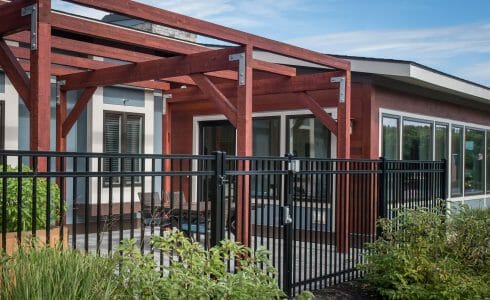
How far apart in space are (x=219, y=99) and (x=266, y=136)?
4.17 metres

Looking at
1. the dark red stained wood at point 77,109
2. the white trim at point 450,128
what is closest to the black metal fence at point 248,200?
the dark red stained wood at point 77,109

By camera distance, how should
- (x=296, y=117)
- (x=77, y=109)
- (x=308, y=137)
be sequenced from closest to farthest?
(x=77, y=109), (x=308, y=137), (x=296, y=117)

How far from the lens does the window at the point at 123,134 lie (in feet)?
34.2

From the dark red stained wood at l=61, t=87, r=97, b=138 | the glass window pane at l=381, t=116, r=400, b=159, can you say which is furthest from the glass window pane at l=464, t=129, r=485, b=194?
the dark red stained wood at l=61, t=87, r=97, b=138

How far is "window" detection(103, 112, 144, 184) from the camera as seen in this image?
10414mm

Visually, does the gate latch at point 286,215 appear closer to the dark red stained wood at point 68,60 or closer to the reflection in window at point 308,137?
the reflection in window at point 308,137

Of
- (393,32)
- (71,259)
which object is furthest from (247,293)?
(393,32)

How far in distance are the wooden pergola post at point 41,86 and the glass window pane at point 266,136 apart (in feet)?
19.5

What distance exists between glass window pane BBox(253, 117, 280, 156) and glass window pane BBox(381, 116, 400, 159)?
2043 mm

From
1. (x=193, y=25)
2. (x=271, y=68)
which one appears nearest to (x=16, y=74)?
(x=193, y=25)

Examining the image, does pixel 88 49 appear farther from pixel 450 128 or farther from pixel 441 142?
pixel 450 128

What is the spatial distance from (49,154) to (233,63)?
10.7ft

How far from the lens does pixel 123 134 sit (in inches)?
420

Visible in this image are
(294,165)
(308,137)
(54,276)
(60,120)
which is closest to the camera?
(54,276)
